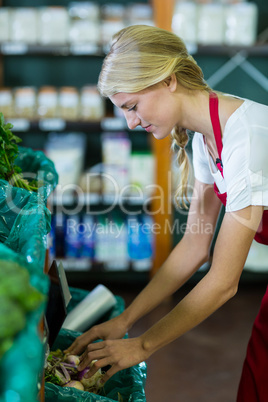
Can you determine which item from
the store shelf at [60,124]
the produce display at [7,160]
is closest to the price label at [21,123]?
the store shelf at [60,124]

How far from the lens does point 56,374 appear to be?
49.0 inches

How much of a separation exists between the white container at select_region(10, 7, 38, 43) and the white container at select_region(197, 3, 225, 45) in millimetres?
1066

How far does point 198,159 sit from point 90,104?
199 centimetres

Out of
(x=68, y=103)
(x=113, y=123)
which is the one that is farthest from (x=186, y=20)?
(x=68, y=103)

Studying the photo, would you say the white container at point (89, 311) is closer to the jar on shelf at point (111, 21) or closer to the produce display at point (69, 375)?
the produce display at point (69, 375)

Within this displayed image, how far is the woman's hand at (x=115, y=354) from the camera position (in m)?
1.17

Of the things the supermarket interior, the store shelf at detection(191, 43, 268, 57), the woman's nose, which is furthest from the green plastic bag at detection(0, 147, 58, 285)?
the store shelf at detection(191, 43, 268, 57)

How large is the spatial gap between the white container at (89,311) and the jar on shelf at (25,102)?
199cm

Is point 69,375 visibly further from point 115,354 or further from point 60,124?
point 60,124

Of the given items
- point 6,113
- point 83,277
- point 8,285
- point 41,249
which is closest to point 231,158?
point 41,249

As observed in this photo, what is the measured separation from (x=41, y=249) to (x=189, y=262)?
84cm

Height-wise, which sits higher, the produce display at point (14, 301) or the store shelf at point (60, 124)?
the produce display at point (14, 301)

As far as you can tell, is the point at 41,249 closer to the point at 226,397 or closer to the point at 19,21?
the point at 226,397

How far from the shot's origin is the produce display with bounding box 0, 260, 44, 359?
618 mm
